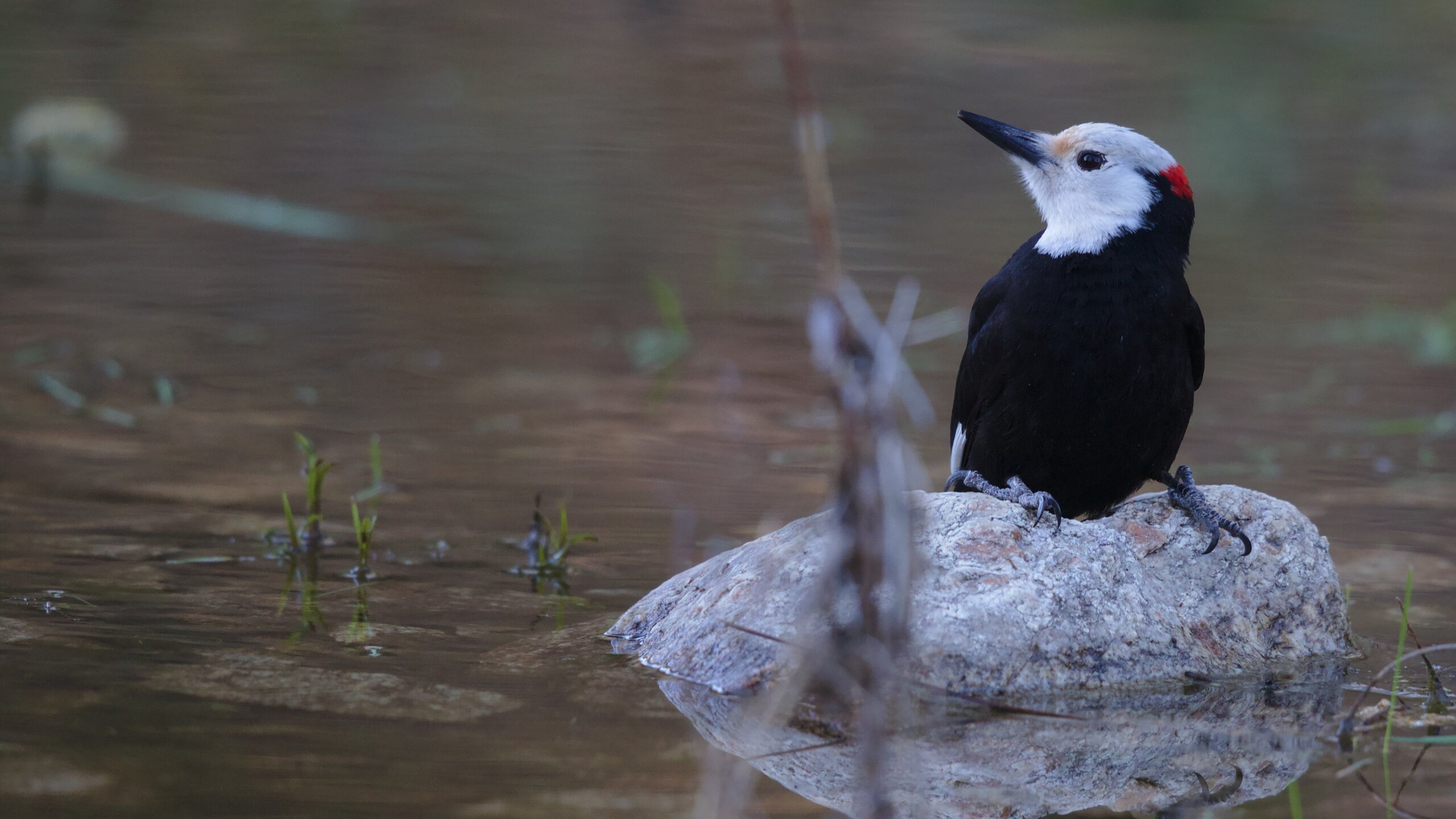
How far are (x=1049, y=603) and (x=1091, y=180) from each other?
3.56ft

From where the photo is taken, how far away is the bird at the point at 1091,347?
3420 mm

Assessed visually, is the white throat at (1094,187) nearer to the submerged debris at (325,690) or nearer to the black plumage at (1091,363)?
the black plumage at (1091,363)

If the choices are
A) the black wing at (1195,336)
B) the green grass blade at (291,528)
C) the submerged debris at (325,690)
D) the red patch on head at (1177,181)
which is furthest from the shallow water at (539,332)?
the red patch on head at (1177,181)

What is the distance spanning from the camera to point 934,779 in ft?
8.70

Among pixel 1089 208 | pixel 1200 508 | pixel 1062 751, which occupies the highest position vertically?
pixel 1089 208

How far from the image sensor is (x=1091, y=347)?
3.39 m

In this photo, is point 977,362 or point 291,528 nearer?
point 977,362

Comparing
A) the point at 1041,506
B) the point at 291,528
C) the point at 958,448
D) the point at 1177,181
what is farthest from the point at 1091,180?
the point at 291,528

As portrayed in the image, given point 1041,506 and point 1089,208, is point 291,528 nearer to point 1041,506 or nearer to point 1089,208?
point 1041,506

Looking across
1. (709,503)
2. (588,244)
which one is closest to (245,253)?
(588,244)

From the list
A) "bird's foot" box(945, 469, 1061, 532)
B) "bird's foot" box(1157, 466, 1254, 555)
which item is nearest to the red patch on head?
"bird's foot" box(1157, 466, 1254, 555)

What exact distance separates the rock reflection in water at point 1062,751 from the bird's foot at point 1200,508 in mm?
377

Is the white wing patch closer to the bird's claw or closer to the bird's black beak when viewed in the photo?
the bird's claw

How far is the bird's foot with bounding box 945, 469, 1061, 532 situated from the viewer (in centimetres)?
337
